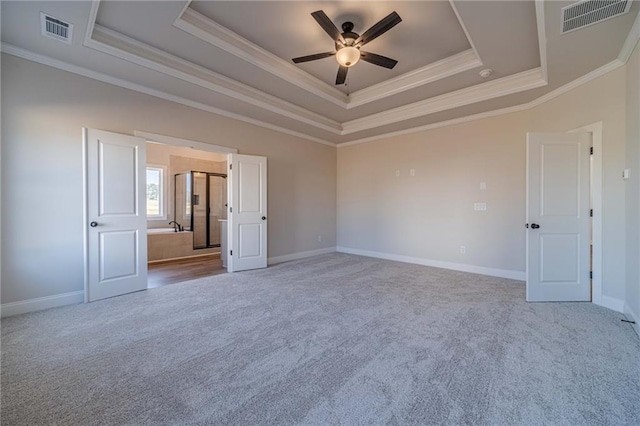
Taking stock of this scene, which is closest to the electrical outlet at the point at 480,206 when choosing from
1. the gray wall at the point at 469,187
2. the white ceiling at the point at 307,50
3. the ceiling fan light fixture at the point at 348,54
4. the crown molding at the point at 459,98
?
the gray wall at the point at 469,187

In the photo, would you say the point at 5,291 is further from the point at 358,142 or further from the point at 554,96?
the point at 554,96

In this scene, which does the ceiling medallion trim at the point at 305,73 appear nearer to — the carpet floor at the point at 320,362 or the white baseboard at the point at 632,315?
the carpet floor at the point at 320,362

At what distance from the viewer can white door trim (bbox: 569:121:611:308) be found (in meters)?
3.24

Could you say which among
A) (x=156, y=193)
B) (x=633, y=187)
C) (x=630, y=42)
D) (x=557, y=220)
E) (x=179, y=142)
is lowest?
(x=557, y=220)

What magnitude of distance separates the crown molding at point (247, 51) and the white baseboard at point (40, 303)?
130 inches

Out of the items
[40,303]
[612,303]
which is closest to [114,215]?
[40,303]

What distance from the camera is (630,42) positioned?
265 cm

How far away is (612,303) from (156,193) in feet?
29.9

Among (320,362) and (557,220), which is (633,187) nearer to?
(557,220)

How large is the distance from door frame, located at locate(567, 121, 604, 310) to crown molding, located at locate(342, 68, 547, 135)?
3.03 feet

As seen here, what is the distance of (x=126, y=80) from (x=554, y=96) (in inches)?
229

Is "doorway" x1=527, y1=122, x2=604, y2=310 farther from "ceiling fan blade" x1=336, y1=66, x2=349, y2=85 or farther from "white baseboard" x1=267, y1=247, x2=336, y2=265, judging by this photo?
"white baseboard" x1=267, y1=247, x2=336, y2=265

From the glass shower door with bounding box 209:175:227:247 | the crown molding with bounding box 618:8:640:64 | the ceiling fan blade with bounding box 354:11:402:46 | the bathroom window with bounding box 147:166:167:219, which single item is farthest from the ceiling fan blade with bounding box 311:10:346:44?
the bathroom window with bounding box 147:166:167:219

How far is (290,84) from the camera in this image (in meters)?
4.02
